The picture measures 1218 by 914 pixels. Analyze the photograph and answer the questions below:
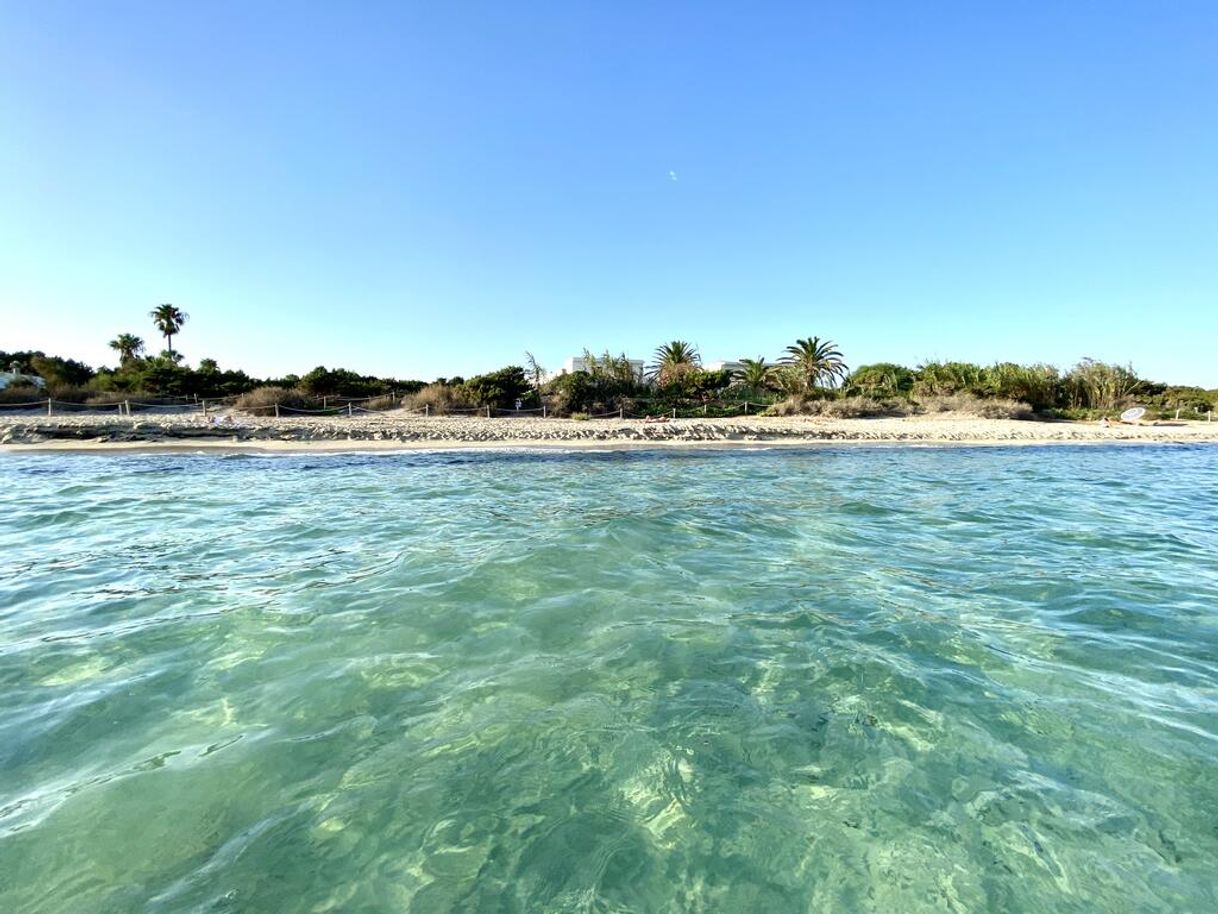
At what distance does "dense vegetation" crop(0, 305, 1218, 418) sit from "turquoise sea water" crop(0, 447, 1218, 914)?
24631mm

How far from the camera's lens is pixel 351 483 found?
12891mm

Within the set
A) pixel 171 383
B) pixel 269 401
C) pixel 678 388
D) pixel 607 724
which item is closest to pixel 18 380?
pixel 171 383

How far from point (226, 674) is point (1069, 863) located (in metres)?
4.90

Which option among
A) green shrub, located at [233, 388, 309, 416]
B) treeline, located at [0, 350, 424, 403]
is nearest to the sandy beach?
green shrub, located at [233, 388, 309, 416]

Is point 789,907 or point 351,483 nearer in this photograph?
point 789,907

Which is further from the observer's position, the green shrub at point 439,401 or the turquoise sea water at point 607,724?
the green shrub at point 439,401

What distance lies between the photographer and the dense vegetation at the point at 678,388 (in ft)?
103

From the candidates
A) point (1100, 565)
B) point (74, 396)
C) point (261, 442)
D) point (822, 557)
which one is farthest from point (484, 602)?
point (74, 396)

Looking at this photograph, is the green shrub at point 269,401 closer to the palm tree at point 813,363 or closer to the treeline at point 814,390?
the treeline at point 814,390

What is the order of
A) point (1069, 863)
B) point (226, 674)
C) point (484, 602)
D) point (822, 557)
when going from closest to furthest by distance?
1. point (1069, 863)
2. point (226, 674)
3. point (484, 602)
4. point (822, 557)

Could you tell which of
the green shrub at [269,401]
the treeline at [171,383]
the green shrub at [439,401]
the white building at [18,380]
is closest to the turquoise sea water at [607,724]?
the green shrub at [269,401]

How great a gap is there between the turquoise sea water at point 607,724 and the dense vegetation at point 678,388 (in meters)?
24.6

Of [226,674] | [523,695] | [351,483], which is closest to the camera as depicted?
[523,695]

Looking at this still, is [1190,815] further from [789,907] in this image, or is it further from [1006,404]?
[1006,404]
